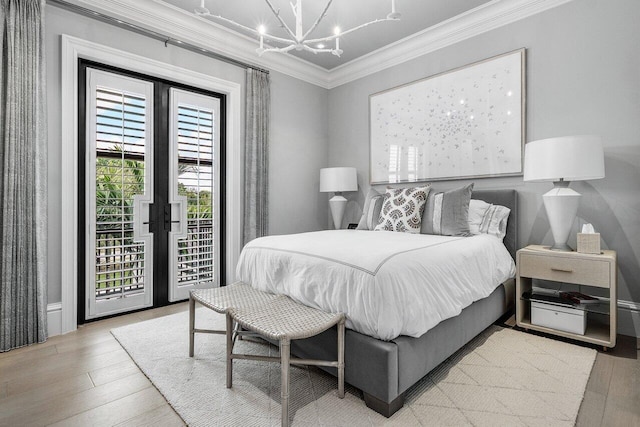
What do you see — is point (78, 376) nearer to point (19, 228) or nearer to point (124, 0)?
point (19, 228)

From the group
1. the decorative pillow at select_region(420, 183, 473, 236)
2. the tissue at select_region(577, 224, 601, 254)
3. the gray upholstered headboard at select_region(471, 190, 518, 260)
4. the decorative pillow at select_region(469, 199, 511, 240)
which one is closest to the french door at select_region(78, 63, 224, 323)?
the decorative pillow at select_region(420, 183, 473, 236)

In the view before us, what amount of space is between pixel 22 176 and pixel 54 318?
3.56 ft

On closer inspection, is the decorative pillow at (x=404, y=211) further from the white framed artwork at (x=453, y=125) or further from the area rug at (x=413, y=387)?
the area rug at (x=413, y=387)

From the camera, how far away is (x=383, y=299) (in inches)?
60.7

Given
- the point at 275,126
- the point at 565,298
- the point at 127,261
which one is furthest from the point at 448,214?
the point at 127,261

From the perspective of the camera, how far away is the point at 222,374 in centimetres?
193

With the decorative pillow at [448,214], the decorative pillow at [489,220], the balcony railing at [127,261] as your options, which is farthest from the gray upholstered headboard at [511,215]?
the balcony railing at [127,261]

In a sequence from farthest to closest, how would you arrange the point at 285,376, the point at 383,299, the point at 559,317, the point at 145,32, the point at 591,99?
the point at 145,32 < the point at 591,99 < the point at 559,317 < the point at 383,299 < the point at 285,376

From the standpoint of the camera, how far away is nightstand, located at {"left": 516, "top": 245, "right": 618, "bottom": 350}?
2160 mm

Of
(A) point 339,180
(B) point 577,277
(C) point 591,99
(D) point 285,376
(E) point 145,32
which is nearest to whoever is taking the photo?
(D) point 285,376

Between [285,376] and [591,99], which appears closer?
[285,376]

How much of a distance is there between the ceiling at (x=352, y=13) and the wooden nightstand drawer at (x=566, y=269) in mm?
2338

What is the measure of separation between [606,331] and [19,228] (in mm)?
4203

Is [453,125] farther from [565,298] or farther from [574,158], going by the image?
[565,298]
